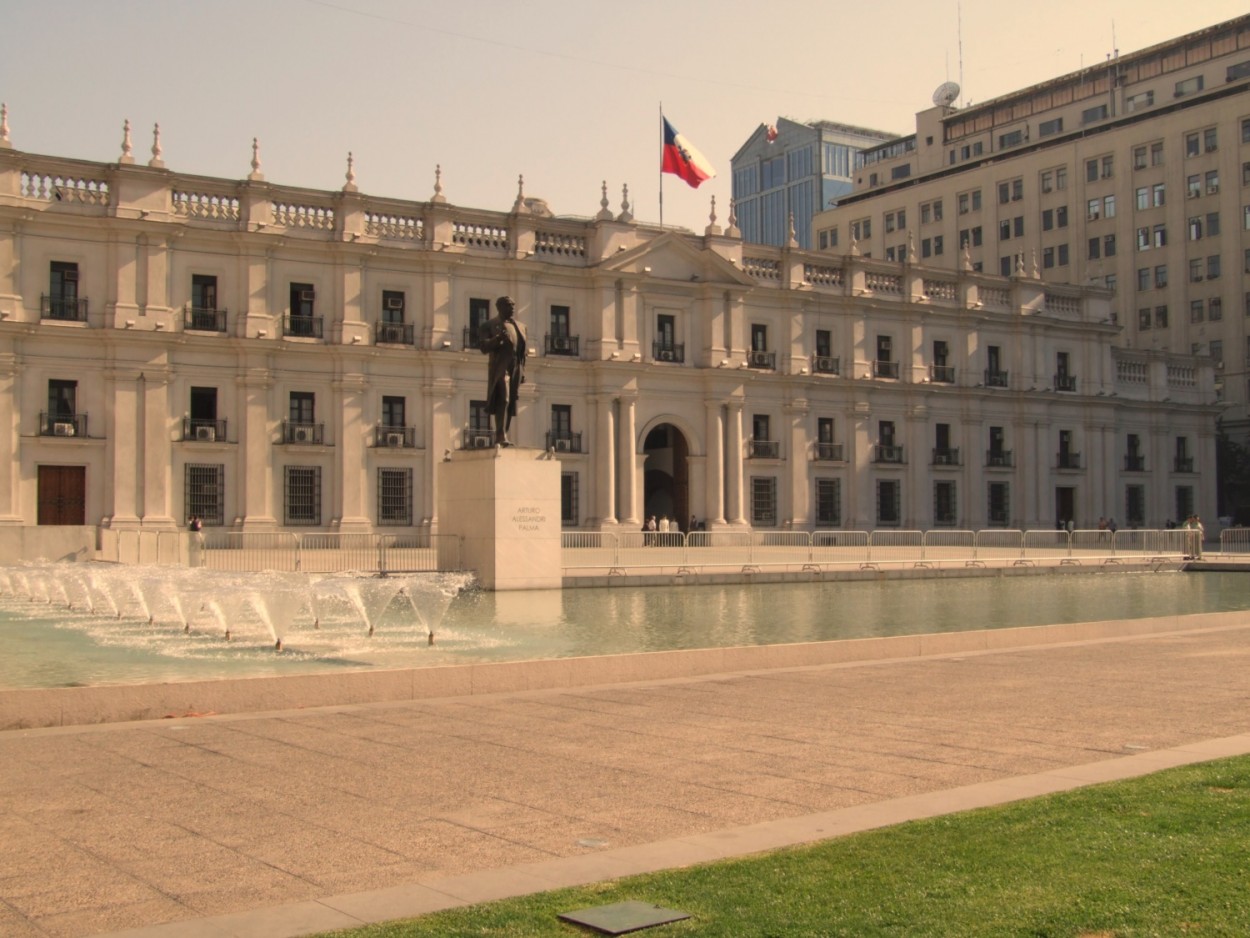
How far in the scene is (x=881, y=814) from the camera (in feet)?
25.5

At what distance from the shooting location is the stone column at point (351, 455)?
46.9 metres

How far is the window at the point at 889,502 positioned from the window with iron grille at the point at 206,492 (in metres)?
29.2

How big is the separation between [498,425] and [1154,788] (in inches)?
867

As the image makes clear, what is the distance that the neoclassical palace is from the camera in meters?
43.2

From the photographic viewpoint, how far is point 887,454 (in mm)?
60000

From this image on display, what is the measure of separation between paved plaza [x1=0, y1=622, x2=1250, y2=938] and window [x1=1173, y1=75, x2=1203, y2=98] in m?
74.3

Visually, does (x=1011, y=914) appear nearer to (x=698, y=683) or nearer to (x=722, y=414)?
(x=698, y=683)

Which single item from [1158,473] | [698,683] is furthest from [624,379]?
[698,683]

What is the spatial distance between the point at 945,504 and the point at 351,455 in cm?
2886

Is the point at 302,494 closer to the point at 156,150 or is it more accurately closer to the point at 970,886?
the point at 156,150

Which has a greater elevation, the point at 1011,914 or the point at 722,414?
the point at 722,414

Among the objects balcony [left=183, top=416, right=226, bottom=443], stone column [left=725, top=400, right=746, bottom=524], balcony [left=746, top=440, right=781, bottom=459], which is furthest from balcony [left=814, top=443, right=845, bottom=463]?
balcony [left=183, top=416, right=226, bottom=443]

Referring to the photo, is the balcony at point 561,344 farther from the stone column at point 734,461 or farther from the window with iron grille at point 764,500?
the window with iron grille at point 764,500

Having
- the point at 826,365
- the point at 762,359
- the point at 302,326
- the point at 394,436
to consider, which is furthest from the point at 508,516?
the point at 826,365
